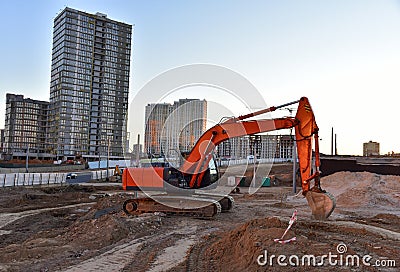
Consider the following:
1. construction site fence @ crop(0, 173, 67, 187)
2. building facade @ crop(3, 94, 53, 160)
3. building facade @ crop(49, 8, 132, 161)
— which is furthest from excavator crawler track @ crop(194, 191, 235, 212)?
building facade @ crop(3, 94, 53, 160)

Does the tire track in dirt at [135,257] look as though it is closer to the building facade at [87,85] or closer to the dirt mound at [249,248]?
the dirt mound at [249,248]

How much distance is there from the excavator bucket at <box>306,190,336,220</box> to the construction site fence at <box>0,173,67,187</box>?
2381cm

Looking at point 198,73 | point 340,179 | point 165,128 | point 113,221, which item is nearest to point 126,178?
point 113,221

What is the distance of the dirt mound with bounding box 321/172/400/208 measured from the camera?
63.1 feet

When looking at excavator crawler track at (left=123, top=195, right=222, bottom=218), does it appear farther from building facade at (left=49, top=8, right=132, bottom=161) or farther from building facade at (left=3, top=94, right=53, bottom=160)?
building facade at (left=3, top=94, right=53, bottom=160)

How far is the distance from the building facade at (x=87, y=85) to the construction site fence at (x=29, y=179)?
147 ft

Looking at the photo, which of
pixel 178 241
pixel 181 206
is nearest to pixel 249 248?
pixel 178 241

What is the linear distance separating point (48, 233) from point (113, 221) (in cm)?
254

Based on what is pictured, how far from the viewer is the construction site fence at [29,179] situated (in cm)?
2800

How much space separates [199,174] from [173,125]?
6789 mm

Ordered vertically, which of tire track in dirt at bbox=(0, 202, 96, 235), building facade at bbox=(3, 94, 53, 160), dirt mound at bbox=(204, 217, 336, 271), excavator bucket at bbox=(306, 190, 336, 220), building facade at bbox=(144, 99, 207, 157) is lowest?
tire track in dirt at bbox=(0, 202, 96, 235)

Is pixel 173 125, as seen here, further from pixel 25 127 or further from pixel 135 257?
pixel 25 127

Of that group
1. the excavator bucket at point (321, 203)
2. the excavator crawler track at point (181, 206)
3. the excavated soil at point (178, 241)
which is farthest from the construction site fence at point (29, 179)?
the excavator bucket at point (321, 203)

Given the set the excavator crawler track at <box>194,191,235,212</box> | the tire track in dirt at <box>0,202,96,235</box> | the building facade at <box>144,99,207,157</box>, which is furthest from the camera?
the building facade at <box>144,99,207,157</box>
